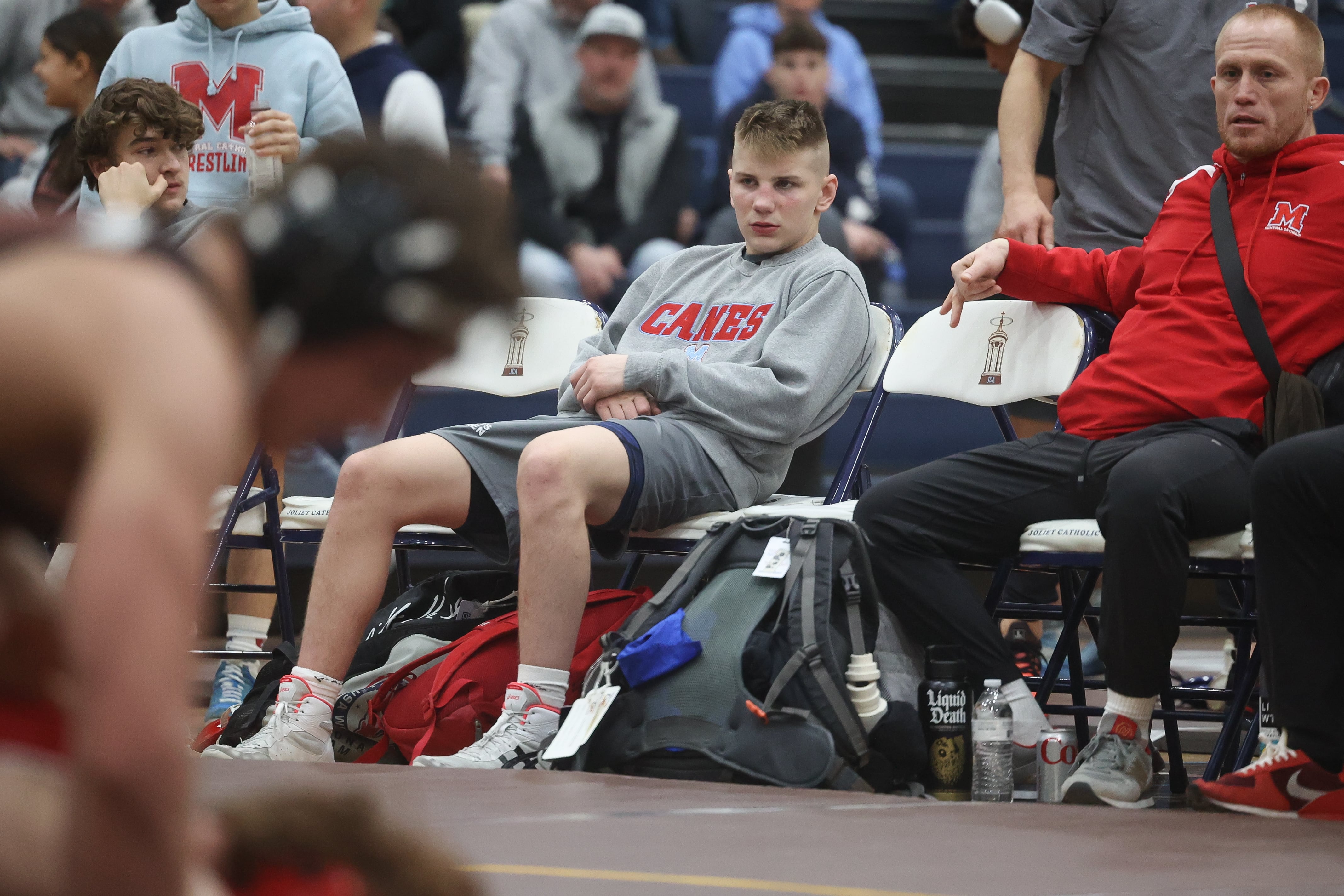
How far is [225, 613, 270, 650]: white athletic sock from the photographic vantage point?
3998mm

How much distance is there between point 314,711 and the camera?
3.09 metres

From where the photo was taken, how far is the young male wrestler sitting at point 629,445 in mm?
3088

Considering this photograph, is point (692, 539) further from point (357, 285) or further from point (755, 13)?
point (755, 13)

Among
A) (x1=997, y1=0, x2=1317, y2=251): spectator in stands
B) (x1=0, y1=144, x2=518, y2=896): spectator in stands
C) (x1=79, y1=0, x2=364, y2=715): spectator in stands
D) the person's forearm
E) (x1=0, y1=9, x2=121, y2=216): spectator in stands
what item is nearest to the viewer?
(x1=0, y1=144, x2=518, y2=896): spectator in stands

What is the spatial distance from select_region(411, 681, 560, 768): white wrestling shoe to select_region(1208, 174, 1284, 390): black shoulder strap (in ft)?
4.86

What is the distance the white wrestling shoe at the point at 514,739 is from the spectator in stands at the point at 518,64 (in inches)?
108

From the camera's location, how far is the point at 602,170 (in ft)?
17.5

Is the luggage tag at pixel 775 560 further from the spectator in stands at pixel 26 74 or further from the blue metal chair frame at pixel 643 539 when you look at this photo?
the spectator in stands at pixel 26 74

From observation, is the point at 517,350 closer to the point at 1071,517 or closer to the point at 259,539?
the point at 259,539

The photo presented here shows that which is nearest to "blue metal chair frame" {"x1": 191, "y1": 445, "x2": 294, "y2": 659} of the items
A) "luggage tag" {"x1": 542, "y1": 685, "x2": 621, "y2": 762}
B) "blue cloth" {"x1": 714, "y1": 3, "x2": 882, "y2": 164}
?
"luggage tag" {"x1": 542, "y1": 685, "x2": 621, "y2": 762}

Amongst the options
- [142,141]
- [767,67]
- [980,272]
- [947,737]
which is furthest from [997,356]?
[767,67]

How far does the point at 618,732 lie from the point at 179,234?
1886 millimetres

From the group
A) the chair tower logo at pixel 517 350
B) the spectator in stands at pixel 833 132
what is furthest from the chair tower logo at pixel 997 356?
the spectator in stands at pixel 833 132

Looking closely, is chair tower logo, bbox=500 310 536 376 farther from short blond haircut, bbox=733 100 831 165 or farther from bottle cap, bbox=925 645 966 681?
bottle cap, bbox=925 645 966 681
